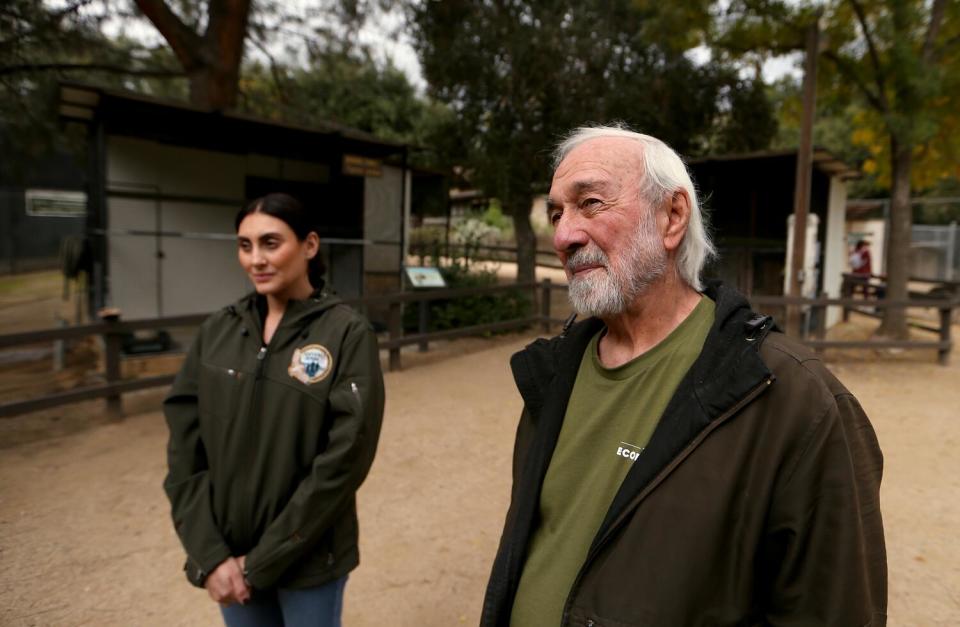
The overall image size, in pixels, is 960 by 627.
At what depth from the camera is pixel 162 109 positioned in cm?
773

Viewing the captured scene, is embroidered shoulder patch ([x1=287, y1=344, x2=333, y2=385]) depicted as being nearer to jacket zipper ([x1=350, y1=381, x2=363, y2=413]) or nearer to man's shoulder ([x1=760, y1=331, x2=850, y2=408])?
jacket zipper ([x1=350, y1=381, x2=363, y2=413])

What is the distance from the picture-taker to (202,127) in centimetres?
890

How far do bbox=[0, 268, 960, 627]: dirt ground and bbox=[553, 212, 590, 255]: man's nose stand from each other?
7.26 feet

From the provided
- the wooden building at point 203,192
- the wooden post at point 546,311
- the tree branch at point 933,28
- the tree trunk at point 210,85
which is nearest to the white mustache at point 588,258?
the wooden building at point 203,192

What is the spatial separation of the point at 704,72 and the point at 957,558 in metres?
11.9

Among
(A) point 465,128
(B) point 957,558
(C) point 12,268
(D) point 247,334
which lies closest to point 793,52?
(A) point 465,128

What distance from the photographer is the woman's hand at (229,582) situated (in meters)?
1.78

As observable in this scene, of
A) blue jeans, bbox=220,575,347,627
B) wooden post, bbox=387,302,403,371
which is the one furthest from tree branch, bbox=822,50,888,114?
blue jeans, bbox=220,575,347,627

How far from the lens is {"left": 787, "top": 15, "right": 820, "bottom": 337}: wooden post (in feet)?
26.2

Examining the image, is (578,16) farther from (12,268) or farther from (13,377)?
(12,268)

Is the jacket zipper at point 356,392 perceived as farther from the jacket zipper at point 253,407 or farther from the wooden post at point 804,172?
the wooden post at point 804,172

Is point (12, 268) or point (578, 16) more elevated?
point (578, 16)

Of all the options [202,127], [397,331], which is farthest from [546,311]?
[202,127]

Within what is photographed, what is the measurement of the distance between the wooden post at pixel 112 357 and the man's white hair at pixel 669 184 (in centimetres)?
535
